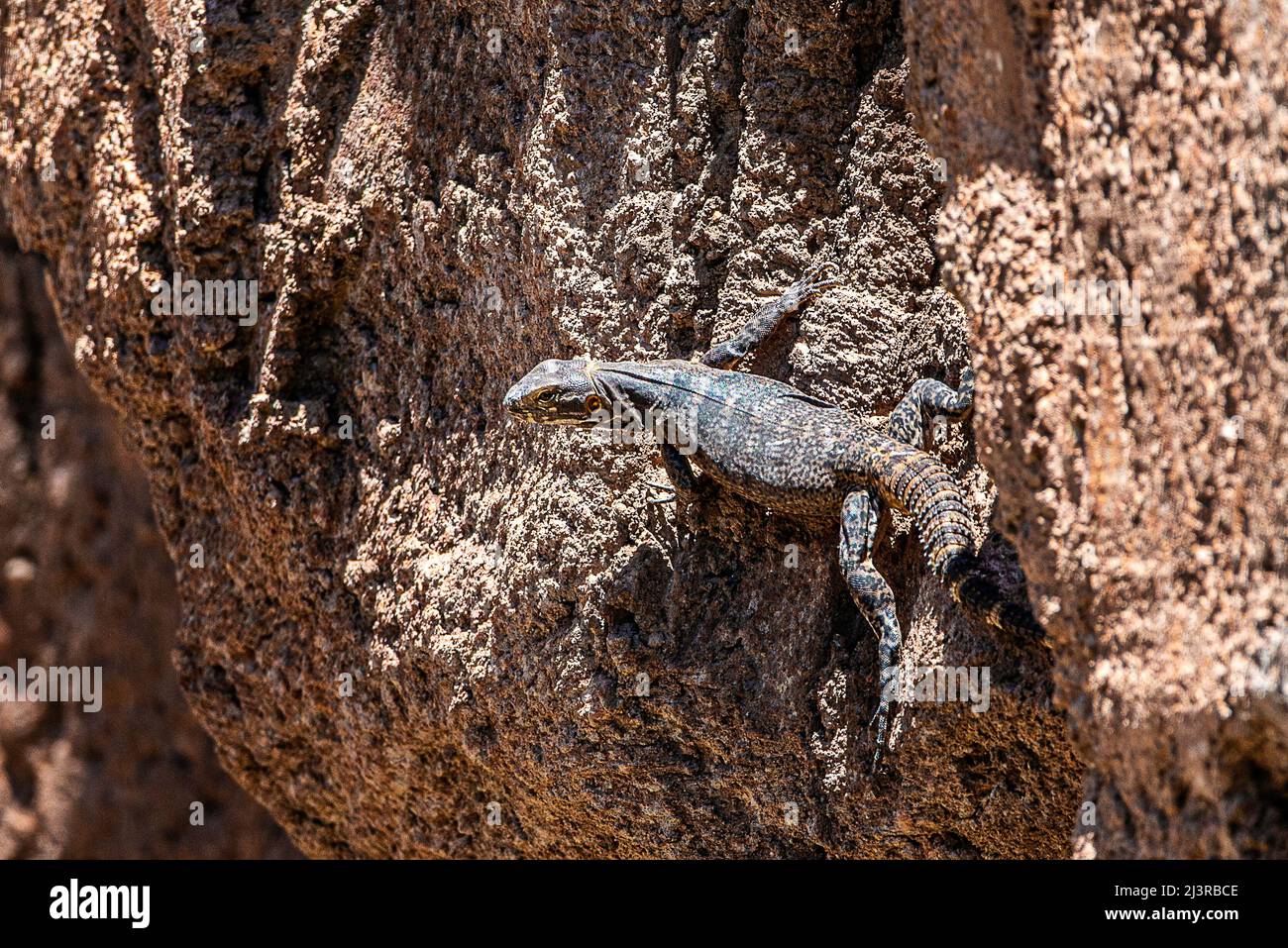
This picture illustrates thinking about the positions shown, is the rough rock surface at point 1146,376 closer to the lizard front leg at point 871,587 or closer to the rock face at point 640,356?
the rock face at point 640,356

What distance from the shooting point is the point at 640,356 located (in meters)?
5.07

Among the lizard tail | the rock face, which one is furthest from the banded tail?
the rock face

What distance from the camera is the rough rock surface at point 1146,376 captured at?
2.79m

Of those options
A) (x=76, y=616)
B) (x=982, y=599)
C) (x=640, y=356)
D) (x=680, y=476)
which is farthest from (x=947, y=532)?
(x=76, y=616)

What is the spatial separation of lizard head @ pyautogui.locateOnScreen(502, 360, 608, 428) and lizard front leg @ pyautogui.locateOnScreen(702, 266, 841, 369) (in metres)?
0.46

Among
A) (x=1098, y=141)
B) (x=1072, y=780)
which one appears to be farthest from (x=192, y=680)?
(x=1098, y=141)

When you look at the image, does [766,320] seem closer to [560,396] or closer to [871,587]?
[560,396]

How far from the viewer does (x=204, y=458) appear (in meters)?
6.11

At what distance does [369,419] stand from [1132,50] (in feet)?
11.7

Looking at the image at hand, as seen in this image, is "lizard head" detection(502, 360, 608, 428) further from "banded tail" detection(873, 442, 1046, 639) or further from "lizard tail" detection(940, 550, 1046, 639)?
"lizard tail" detection(940, 550, 1046, 639)

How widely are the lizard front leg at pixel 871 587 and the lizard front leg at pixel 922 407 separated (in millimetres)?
249

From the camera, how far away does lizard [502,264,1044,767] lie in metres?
4.25

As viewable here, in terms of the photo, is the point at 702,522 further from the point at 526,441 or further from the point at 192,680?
the point at 192,680

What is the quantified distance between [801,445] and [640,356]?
848mm
